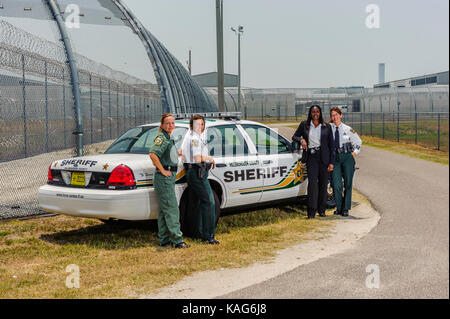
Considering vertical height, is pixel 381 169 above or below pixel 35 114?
below

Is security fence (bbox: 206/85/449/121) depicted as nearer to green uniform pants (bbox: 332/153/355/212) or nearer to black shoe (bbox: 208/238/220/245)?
green uniform pants (bbox: 332/153/355/212)

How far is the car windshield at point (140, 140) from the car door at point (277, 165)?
45.4 inches

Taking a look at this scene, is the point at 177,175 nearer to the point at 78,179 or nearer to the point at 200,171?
the point at 200,171

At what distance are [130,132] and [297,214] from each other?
111 inches

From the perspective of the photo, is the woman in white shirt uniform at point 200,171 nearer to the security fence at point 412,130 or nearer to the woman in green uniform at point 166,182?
the woman in green uniform at point 166,182

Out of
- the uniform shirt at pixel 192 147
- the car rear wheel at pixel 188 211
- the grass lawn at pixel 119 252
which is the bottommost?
the grass lawn at pixel 119 252

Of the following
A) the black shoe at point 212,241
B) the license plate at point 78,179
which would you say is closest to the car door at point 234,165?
the black shoe at point 212,241

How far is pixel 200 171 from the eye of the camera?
6.09 metres

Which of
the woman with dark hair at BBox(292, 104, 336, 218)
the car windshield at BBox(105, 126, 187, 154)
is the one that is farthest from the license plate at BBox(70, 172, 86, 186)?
the woman with dark hair at BBox(292, 104, 336, 218)

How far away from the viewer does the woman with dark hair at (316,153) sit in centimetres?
762

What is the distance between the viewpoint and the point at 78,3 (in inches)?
386

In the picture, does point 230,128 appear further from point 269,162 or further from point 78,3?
point 78,3
